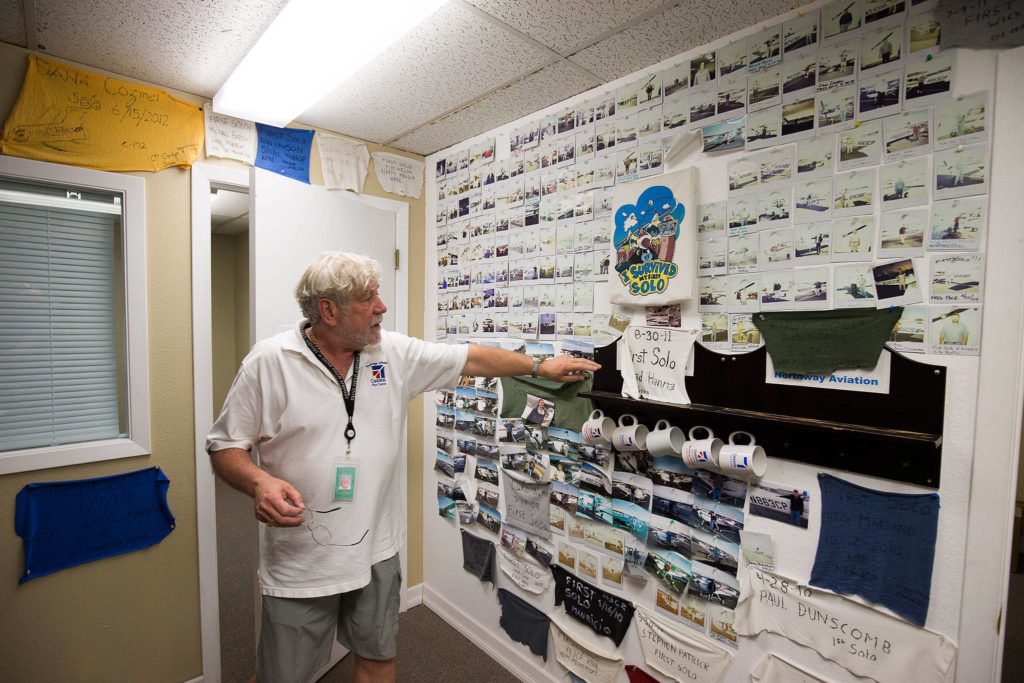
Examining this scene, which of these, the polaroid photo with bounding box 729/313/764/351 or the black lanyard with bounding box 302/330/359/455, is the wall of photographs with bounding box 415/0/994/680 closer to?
the polaroid photo with bounding box 729/313/764/351

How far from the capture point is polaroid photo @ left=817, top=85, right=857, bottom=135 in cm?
121

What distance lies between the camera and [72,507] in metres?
1.73

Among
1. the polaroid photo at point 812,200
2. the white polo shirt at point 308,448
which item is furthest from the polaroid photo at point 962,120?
the white polo shirt at point 308,448

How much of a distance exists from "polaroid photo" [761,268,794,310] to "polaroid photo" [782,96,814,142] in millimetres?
349

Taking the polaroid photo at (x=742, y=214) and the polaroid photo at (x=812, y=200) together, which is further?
the polaroid photo at (x=742, y=214)

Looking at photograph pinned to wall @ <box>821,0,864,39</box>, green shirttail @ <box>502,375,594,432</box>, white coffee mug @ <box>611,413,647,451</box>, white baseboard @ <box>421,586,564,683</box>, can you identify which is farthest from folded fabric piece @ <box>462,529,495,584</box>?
photograph pinned to wall @ <box>821,0,864,39</box>

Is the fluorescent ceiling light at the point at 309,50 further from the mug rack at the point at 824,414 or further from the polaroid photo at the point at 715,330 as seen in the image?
the mug rack at the point at 824,414

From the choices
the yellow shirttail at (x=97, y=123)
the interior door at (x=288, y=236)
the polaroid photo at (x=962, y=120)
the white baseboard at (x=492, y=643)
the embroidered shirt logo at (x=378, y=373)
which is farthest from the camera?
the white baseboard at (x=492, y=643)

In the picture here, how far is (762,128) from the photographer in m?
1.35

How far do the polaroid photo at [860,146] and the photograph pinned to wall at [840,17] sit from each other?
237 mm

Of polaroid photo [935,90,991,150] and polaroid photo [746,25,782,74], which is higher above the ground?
polaroid photo [746,25,782,74]

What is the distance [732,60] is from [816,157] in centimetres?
38

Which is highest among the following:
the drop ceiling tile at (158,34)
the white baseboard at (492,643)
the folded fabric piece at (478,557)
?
the drop ceiling tile at (158,34)

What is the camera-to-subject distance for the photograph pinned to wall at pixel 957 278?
1048 millimetres
